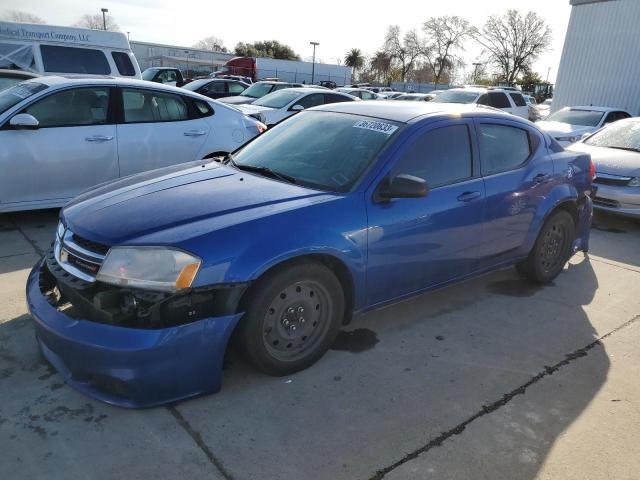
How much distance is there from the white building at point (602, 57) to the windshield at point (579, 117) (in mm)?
4544

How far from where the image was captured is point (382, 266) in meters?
3.19

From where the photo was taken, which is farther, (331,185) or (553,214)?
(553,214)

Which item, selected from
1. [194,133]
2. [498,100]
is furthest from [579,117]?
[194,133]

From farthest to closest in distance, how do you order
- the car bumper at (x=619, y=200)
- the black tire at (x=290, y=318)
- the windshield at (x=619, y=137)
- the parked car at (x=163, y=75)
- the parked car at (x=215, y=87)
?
the parked car at (x=163, y=75) → the parked car at (x=215, y=87) → the windshield at (x=619, y=137) → the car bumper at (x=619, y=200) → the black tire at (x=290, y=318)

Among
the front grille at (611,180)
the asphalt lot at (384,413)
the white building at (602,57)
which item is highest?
the white building at (602,57)

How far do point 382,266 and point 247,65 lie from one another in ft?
128

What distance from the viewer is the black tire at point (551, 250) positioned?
14.6 feet

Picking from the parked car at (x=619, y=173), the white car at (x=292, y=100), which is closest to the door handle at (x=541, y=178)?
the parked car at (x=619, y=173)

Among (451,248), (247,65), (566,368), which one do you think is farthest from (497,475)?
(247,65)

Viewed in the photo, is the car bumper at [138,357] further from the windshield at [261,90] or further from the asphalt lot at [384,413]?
the windshield at [261,90]

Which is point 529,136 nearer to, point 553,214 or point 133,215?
point 553,214

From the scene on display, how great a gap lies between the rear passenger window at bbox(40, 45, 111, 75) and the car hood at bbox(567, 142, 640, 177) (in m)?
9.94

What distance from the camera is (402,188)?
121 inches

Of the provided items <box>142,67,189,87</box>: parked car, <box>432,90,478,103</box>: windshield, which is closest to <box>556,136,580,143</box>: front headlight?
<box>432,90,478,103</box>: windshield
